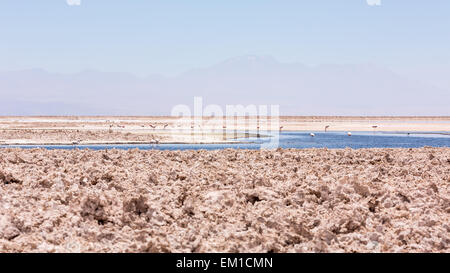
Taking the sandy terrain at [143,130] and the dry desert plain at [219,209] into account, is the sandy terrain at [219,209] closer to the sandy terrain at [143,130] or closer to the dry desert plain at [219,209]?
the dry desert plain at [219,209]

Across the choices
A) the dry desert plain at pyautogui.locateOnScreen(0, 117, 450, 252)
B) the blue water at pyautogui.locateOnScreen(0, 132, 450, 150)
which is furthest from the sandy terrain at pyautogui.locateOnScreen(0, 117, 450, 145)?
the dry desert plain at pyautogui.locateOnScreen(0, 117, 450, 252)

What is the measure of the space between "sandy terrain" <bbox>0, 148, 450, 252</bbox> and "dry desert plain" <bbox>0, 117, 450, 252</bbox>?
0.5 inches

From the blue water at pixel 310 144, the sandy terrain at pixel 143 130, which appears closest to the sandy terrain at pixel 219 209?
the blue water at pixel 310 144

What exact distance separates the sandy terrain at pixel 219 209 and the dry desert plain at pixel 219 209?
0.01 metres

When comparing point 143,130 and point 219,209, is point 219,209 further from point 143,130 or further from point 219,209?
point 143,130

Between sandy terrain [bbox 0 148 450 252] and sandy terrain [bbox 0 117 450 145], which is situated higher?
sandy terrain [bbox 0 117 450 145]

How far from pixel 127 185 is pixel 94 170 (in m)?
1.06

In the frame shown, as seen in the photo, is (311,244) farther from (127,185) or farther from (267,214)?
(127,185)

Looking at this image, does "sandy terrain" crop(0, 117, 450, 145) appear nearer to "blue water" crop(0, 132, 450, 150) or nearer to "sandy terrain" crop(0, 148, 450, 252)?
"blue water" crop(0, 132, 450, 150)

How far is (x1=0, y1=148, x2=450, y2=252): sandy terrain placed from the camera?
4.47 m

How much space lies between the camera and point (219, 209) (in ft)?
17.8

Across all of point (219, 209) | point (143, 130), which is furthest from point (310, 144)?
point (219, 209)

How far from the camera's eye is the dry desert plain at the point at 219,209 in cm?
447
